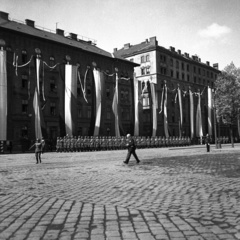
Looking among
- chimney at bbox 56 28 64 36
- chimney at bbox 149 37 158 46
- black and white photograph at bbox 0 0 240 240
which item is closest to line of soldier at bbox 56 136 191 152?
black and white photograph at bbox 0 0 240 240

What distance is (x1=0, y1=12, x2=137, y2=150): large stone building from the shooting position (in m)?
37.5

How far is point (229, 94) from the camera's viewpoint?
144 ft

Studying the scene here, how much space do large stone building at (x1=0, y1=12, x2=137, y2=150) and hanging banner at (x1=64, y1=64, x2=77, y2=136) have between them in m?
0.36

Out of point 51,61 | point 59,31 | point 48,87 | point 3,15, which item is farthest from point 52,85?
point 3,15

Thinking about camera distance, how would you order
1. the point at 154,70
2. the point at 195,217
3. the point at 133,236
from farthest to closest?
1. the point at 154,70
2. the point at 195,217
3. the point at 133,236

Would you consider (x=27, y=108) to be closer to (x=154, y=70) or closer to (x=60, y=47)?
(x=60, y=47)

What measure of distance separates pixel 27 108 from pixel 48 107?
366 cm

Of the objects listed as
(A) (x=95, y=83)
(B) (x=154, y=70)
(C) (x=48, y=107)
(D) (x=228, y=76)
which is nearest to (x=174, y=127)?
(B) (x=154, y=70)

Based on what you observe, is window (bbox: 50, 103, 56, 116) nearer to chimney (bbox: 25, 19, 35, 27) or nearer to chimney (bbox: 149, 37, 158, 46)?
chimney (bbox: 25, 19, 35, 27)

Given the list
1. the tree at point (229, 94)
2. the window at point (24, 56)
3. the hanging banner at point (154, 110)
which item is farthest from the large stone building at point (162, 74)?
the window at point (24, 56)

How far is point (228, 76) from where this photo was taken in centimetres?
4431

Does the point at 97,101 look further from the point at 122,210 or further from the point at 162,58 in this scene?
the point at 162,58

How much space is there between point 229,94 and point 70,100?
26.5 m

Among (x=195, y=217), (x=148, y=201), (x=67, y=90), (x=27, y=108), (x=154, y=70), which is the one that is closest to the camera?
(x=195, y=217)
